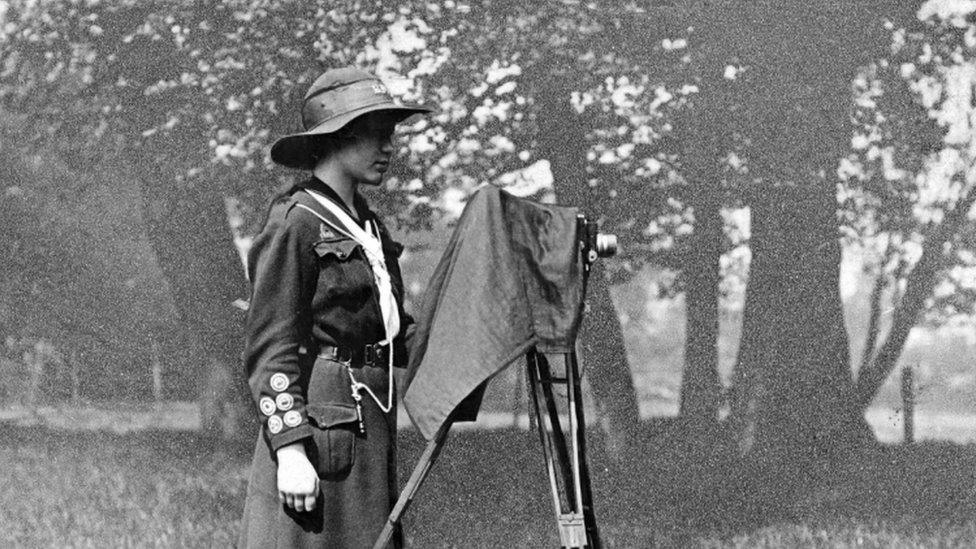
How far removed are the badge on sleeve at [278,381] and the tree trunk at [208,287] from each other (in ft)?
8.47

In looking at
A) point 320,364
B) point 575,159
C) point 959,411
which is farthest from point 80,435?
point 959,411

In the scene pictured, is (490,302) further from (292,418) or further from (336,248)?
(292,418)

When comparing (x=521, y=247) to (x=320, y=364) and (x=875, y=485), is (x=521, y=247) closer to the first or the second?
(x=320, y=364)

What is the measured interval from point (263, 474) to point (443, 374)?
0.55 metres

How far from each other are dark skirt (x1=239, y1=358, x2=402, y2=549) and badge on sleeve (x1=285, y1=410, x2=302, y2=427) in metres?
0.08

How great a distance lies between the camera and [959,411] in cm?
520

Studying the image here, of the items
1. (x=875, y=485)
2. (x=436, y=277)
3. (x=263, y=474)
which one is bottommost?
(x=875, y=485)

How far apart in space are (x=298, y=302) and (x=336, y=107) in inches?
20.0

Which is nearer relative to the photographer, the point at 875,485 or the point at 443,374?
the point at 443,374

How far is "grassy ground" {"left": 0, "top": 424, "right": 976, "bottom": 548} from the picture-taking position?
522 cm

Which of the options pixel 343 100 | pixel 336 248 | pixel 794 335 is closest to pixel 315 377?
pixel 336 248

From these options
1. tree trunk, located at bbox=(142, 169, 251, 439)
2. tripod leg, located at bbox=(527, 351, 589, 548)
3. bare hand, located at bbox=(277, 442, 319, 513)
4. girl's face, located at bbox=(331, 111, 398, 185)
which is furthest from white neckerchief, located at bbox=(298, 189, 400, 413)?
tree trunk, located at bbox=(142, 169, 251, 439)

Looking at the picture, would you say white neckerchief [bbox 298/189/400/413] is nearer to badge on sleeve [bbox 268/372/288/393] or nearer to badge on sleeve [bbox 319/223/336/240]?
badge on sleeve [bbox 319/223/336/240]

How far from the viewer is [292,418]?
3.11m
